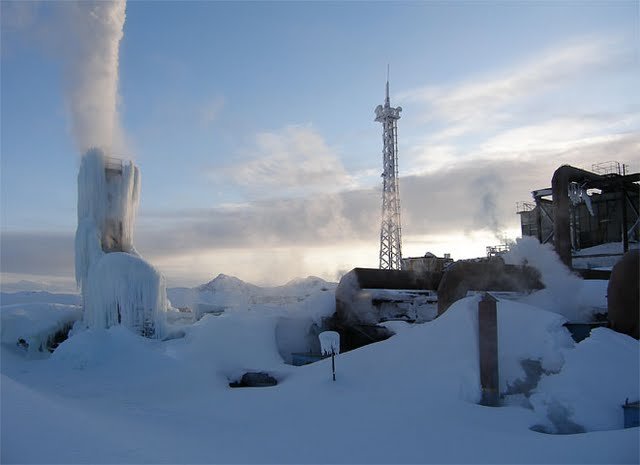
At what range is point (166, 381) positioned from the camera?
15.0 metres

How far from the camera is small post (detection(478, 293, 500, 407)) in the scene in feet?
38.6

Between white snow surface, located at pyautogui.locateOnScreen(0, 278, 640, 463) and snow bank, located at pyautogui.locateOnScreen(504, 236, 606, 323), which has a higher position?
snow bank, located at pyautogui.locateOnScreen(504, 236, 606, 323)

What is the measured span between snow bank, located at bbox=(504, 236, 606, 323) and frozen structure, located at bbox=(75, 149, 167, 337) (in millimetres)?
14166

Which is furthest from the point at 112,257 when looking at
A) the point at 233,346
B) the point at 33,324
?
the point at 233,346

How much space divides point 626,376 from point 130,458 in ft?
34.6

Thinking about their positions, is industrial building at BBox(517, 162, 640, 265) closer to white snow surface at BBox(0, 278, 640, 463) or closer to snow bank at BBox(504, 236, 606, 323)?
snow bank at BBox(504, 236, 606, 323)

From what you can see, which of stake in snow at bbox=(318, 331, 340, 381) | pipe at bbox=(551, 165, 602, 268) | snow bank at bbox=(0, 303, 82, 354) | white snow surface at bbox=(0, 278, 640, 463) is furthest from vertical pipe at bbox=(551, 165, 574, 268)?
snow bank at bbox=(0, 303, 82, 354)

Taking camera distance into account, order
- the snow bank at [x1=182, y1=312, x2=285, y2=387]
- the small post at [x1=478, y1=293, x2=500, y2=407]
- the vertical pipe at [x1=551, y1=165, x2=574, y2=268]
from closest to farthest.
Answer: the small post at [x1=478, y1=293, x2=500, y2=407] → the snow bank at [x1=182, y1=312, x2=285, y2=387] → the vertical pipe at [x1=551, y1=165, x2=574, y2=268]

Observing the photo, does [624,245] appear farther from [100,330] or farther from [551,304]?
[100,330]

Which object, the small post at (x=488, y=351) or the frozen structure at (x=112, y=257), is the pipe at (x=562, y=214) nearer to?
the small post at (x=488, y=351)

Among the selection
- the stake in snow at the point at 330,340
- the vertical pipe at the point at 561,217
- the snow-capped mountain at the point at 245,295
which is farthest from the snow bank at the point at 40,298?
the vertical pipe at the point at 561,217

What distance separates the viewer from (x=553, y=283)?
19.3 metres

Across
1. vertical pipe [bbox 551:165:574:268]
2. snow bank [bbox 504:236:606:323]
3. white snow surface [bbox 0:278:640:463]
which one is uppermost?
vertical pipe [bbox 551:165:574:268]

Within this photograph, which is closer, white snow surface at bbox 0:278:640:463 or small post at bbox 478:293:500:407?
white snow surface at bbox 0:278:640:463
